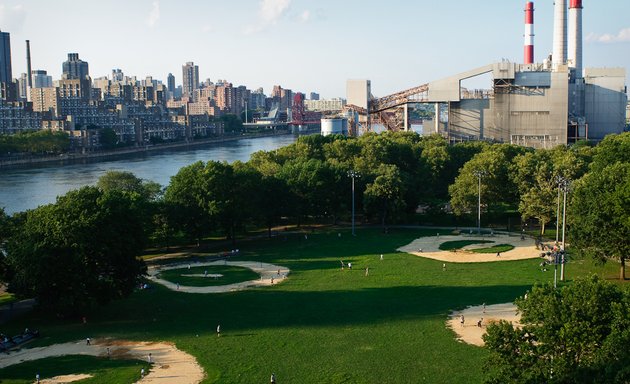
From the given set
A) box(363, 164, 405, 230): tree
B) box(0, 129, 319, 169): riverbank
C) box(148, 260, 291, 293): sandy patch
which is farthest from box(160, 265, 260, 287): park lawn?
box(0, 129, 319, 169): riverbank

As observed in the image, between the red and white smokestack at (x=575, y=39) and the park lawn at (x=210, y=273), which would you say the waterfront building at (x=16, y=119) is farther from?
the park lawn at (x=210, y=273)

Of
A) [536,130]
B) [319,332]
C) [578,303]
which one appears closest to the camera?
[578,303]

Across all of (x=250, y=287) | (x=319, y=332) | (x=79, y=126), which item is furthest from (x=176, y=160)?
(x=319, y=332)

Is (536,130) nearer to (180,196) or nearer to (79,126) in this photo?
(180,196)

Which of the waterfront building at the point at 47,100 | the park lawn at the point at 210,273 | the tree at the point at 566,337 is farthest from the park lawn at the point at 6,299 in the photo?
the waterfront building at the point at 47,100

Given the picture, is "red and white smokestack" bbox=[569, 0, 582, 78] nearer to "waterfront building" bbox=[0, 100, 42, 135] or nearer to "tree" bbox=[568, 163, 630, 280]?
"tree" bbox=[568, 163, 630, 280]

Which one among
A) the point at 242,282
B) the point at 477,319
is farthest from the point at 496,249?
the point at 242,282
